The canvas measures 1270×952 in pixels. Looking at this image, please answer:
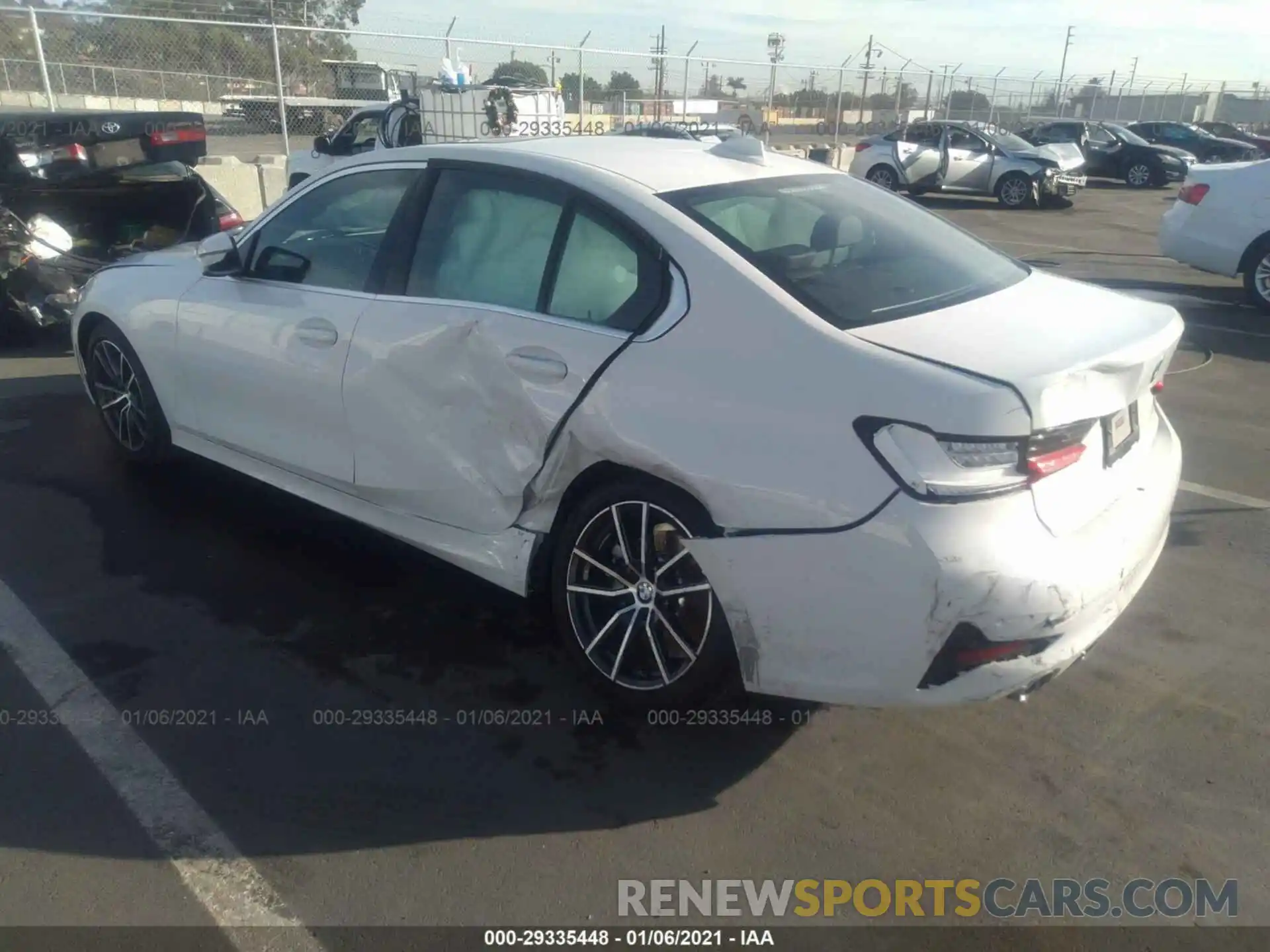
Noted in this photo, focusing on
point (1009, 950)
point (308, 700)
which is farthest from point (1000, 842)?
point (308, 700)

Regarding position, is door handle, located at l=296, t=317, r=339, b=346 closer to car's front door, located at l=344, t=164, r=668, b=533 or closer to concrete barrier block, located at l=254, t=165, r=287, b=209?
car's front door, located at l=344, t=164, r=668, b=533

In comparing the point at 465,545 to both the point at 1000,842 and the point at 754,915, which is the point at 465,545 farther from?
the point at 1000,842

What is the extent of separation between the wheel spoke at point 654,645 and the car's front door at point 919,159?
18353mm

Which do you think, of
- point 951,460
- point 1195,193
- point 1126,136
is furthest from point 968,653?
point 1126,136

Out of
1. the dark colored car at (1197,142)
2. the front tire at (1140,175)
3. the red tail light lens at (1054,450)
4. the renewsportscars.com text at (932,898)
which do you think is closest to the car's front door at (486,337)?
the red tail light lens at (1054,450)

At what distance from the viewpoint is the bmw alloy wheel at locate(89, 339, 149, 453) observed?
5102mm

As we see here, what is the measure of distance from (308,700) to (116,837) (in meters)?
0.73

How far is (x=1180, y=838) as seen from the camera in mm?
2838

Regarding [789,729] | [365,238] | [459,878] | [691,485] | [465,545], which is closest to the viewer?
[459,878]

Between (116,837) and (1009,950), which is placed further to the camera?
(116,837)

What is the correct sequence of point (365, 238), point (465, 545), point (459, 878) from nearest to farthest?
point (459, 878)
point (465, 545)
point (365, 238)

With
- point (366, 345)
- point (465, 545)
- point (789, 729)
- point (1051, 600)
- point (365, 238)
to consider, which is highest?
point (365, 238)

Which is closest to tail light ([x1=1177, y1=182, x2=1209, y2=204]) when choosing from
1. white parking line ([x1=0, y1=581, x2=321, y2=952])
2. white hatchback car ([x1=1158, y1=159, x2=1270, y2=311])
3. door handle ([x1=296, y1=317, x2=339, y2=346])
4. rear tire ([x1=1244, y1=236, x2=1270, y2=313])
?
white hatchback car ([x1=1158, y1=159, x2=1270, y2=311])

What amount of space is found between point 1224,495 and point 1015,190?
15840 mm
